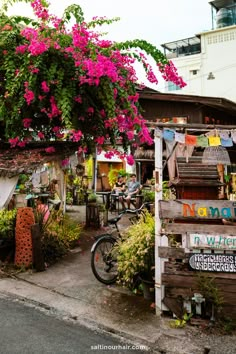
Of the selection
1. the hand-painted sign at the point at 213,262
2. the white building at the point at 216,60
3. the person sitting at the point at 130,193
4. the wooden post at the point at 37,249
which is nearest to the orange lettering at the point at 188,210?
the hand-painted sign at the point at 213,262

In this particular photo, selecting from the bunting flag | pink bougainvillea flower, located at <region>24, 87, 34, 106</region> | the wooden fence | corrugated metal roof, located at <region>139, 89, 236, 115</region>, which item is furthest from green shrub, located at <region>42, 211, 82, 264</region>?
corrugated metal roof, located at <region>139, 89, 236, 115</region>

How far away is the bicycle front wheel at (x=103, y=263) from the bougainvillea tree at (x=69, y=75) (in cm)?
230

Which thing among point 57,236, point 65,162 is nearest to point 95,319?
point 57,236

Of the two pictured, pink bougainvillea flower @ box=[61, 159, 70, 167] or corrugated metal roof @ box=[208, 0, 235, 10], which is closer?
pink bougainvillea flower @ box=[61, 159, 70, 167]

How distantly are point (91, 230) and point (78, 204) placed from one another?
589 centimetres

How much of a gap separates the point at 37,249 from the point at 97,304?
7.43 feet

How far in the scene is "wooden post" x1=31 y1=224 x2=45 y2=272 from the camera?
723 cm

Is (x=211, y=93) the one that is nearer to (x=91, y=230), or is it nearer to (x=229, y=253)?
(x=91, y=230)

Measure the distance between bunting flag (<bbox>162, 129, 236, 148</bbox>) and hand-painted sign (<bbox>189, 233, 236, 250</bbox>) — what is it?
142 centimetres

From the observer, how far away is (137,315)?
520cm

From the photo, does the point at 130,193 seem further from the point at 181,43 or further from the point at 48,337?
the point at 181,43

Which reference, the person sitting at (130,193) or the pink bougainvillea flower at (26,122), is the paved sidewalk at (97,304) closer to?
the pink bougainvillea flower at (26,122)

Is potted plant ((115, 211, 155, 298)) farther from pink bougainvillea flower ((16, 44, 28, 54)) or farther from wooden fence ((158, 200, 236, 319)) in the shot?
pink bougainvillea flower ((16, 44, 28, 54))

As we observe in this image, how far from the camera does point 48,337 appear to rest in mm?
4461
